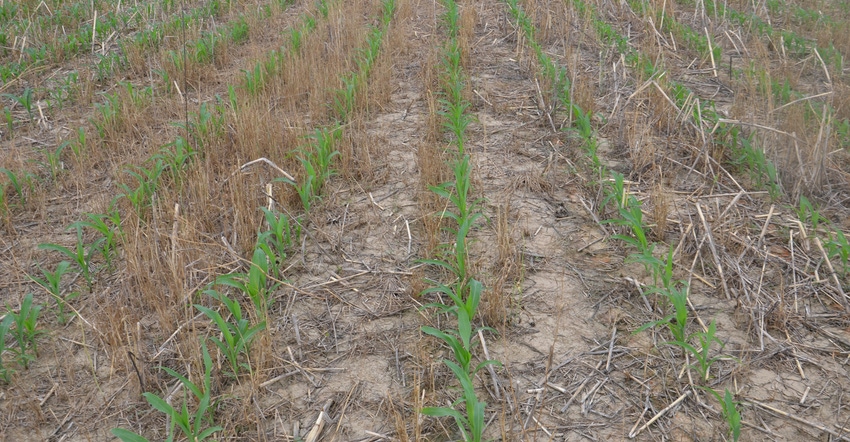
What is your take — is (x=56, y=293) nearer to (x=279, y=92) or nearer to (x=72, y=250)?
(x=72, y=250)

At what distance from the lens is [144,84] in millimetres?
5879

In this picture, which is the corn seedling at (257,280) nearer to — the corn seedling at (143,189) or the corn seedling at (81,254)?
the corn seedling at (81,254)

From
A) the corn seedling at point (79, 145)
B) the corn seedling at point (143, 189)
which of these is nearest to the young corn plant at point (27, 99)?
the corn seedling at point (79, 145)

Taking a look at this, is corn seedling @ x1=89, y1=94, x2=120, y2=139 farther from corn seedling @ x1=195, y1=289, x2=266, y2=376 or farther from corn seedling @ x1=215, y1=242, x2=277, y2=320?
corn seedling @ x1=195, y1=289, x2=266, y2=376

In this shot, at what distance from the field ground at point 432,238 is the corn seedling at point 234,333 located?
0.23 feet

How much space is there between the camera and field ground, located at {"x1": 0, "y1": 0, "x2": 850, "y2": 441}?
243 cm

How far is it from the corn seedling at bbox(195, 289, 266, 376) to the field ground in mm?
69

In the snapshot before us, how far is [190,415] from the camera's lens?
2387mm

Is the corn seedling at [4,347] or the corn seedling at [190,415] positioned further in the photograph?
the corn seedling at [4,347]

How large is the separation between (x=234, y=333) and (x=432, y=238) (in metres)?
1.08

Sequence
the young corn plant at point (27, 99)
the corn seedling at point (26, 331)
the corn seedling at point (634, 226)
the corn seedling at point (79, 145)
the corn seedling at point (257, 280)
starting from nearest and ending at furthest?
1. the corn seedling at point (26, 331)
2. the corn seedling at point (257, 280)
3. the corn seedling at point (634, 226)
4. the corn seedling at point (79, 145)
5. the young corn plant at point (27, 99)

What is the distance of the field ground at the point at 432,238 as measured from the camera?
2430mm

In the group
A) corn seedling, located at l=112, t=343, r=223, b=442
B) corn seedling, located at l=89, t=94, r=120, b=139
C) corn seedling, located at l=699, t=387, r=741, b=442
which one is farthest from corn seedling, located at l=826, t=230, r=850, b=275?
corn seedling, located at l=89, t=94, r=120, b=139

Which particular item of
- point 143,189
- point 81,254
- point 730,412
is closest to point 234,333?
point 81,254
